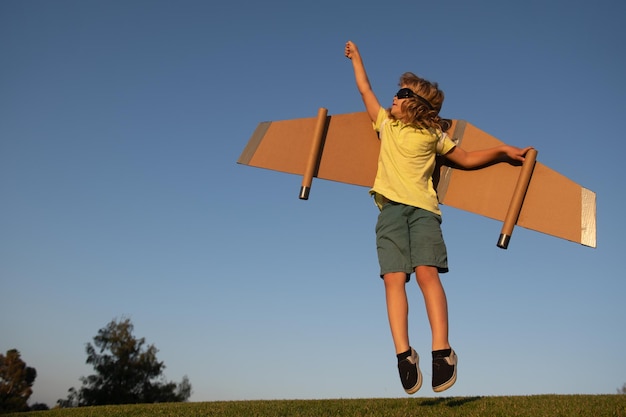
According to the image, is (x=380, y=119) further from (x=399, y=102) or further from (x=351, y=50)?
(x=351, y=50)

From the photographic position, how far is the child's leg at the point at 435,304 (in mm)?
3541

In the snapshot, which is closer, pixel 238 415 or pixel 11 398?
pixel 238 415

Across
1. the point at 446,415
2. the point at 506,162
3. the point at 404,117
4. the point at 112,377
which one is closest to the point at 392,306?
the point at 446,415

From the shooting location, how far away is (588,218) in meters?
4.52

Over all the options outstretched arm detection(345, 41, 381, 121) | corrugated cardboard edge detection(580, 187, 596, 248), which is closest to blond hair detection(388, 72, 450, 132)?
outstretched arm detection(345, 41, 381, 121)

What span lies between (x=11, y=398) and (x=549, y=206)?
103 feet

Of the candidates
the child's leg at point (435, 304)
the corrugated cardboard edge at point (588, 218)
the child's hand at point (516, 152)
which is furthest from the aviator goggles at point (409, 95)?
the corrugated cardboard edge at point (588, 218)

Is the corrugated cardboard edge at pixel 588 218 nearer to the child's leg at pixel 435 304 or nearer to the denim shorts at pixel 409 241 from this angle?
the denim shorts at pixel 409 241

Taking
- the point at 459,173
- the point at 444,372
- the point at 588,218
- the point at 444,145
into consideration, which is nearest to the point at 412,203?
the point at 444,145

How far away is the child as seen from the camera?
139 inches

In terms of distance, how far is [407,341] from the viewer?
3559mm

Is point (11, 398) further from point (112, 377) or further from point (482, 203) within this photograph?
point (482, 203)

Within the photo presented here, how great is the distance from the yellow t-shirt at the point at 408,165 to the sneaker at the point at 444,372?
1033 millimetres

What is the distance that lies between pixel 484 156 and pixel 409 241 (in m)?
1.23
